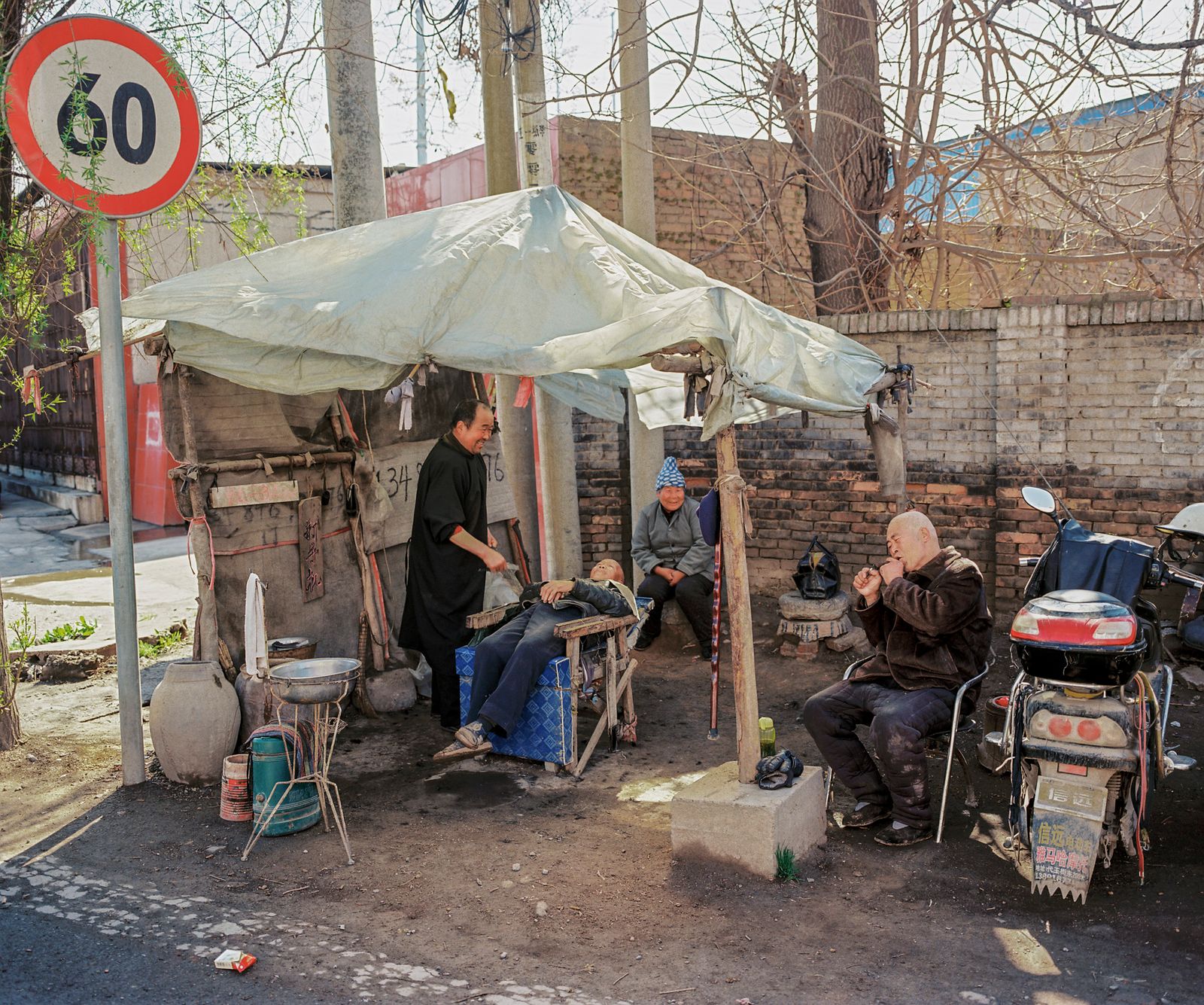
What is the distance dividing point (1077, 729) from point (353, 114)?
576 centimetres

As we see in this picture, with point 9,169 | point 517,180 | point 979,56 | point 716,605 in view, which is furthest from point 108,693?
point 979,56

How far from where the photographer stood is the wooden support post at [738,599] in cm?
457

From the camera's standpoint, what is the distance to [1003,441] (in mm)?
7922

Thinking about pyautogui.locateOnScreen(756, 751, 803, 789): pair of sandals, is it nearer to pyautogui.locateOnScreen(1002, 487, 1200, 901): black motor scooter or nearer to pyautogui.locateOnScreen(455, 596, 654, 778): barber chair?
pyautogui.locateOnScreen(1002, 487, 1200, 901): black motor scooter

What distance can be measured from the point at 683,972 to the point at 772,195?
22.6ft

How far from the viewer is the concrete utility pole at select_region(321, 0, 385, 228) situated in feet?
23.1

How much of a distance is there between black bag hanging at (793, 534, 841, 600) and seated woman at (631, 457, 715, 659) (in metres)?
0.67

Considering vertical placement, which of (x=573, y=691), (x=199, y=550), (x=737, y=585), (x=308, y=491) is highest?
(x=308, y=491)

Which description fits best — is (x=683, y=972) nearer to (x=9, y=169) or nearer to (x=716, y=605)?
(x=716, y=605)

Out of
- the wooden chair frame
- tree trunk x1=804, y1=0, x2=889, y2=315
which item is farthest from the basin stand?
tree trunk x1=804, y1=0, x2=889, y2=315

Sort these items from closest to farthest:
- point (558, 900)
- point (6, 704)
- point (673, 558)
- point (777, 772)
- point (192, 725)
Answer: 1. point (558, 900)
2. point (777, 772)
3. point (192, 725)
4. point (6, 704)
5. point (673, 558)

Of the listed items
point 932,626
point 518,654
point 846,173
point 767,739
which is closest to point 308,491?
point 518,654

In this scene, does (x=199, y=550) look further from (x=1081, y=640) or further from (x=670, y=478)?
(x=1081, y=640)

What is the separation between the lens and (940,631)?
4668mm
